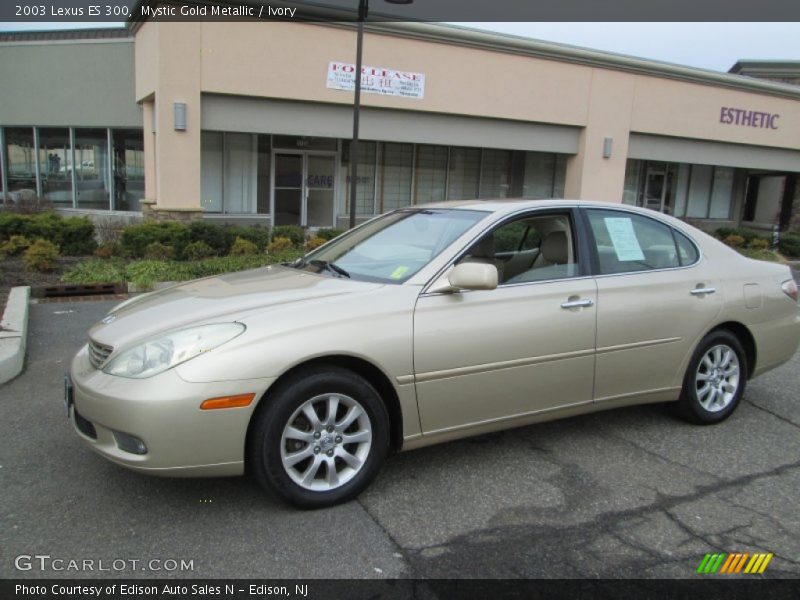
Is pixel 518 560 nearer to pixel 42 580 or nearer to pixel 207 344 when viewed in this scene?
pixel 207 344

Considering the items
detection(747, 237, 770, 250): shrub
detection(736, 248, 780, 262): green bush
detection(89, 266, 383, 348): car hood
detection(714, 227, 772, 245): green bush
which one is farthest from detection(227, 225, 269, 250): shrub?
detection(747, 237, 770, 250): shrub

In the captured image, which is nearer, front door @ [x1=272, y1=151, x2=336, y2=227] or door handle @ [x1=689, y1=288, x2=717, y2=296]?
door handle @ [x1=689, y1=288, x2=717, y2=296]

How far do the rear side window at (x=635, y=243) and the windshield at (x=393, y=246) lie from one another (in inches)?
35.0

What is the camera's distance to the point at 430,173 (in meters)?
19.4

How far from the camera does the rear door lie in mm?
4176

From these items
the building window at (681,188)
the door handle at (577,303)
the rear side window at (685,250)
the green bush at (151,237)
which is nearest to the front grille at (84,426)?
the door handle at (577,303)

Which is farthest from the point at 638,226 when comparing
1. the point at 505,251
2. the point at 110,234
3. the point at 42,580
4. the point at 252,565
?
the point at 110,234

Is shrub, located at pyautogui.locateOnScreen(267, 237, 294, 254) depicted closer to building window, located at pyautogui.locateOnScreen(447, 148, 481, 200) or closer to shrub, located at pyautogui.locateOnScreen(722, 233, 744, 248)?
building window, located at pyautogui.locateOnScreen(447, 148, 481, 200)

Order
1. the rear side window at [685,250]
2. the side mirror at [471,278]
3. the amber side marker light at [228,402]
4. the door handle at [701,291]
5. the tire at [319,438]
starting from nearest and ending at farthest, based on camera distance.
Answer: the amber side marker light at [228,402] < the tire at [319,438] < the side mirror at [471,278] < the door handle at [701,291] < the rear side window at [685,250]

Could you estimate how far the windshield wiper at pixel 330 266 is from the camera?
402 cm

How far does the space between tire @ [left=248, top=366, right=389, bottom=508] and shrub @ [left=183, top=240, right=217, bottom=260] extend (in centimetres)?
926

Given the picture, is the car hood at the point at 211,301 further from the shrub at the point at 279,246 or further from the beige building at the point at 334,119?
the beige building at the point at 334,119

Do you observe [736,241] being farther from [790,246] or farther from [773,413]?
[773,413]

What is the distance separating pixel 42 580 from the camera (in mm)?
2727
